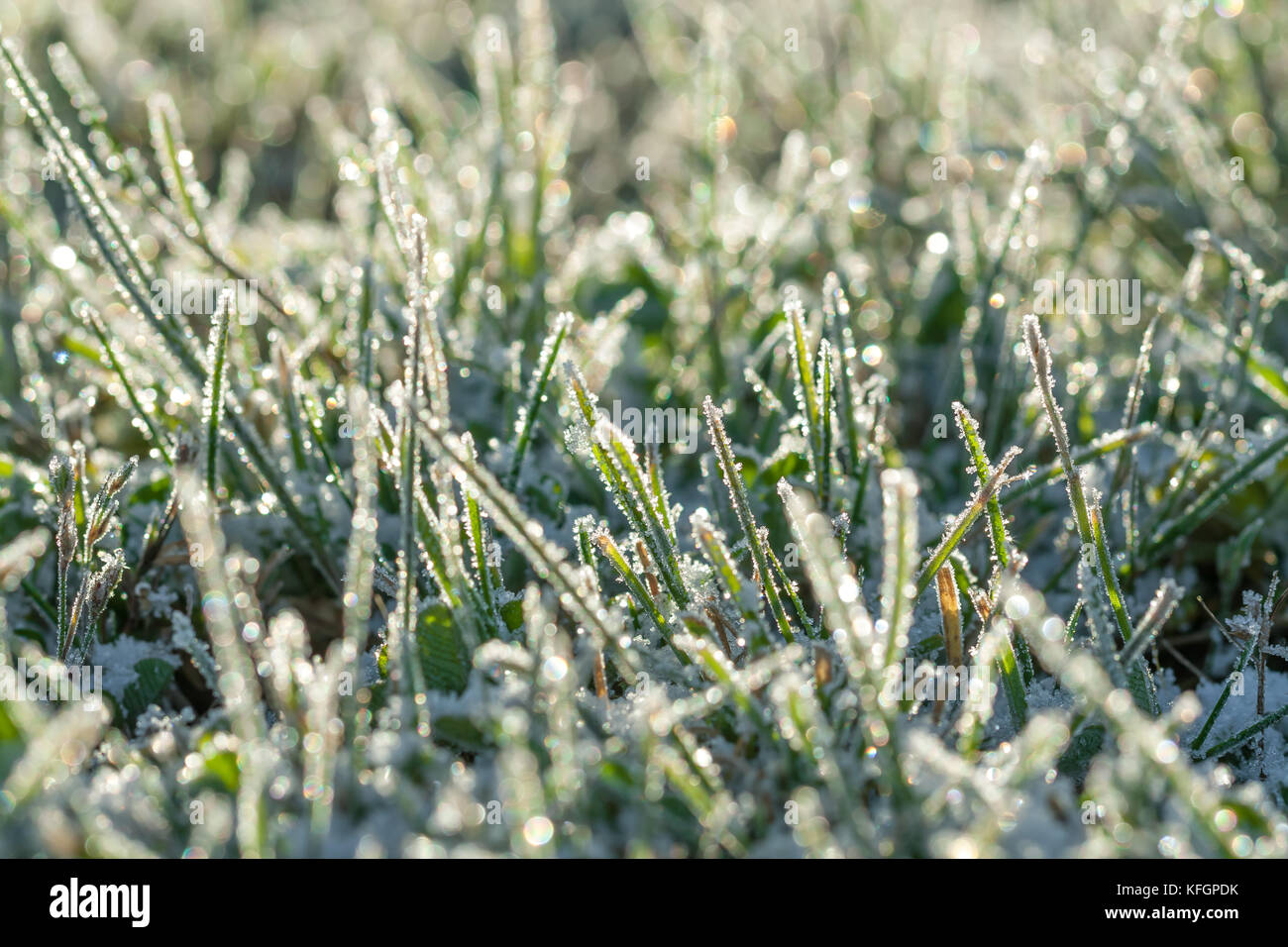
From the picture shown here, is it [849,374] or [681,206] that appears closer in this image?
[849,374]

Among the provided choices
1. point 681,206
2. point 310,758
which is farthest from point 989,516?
point 681,206

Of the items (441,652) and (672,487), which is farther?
(672,487)

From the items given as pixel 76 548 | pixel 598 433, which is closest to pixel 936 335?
pixel 598 433

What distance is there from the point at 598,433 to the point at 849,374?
375 millimetres

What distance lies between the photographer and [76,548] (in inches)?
43.4

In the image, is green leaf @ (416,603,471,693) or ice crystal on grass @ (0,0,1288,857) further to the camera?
green leaf @ (416,603,471,693)

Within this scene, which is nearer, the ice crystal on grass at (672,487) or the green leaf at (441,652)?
the ice crystal on grass at (672,487)

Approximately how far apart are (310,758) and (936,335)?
130 centimetres

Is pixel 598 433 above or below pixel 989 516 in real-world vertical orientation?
above

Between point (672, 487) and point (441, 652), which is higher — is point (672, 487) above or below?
above
